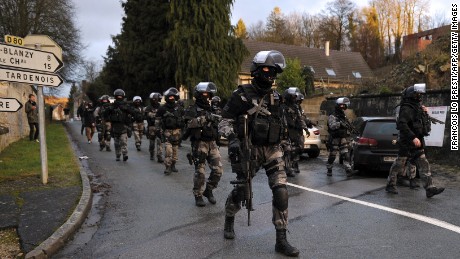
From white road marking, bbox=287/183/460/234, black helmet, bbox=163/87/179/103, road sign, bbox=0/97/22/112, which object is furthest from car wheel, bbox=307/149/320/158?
road sign, bbox=0/97/22/112

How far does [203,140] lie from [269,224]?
2.04 metres

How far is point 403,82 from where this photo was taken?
19.0 meters

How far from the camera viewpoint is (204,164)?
6984 mm

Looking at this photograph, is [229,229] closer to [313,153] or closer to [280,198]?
[280,198]

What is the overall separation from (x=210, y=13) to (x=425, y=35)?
17.7 m

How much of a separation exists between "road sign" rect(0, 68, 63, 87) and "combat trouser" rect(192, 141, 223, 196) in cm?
316

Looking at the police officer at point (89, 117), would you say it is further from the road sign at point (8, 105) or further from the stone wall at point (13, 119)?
the road sign at point (8, 105)

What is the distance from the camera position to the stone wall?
13.5 meters

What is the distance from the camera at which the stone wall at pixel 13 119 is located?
44.4ft

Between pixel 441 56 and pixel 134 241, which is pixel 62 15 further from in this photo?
pixel 134 241

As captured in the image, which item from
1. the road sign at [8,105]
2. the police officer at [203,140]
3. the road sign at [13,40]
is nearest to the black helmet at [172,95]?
the police officer at [203,140]

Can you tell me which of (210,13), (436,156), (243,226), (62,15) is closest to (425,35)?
(210,13)

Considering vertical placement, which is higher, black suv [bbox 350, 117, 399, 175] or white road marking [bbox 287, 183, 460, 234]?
black suv [bbox 350, 117, 399, 175]

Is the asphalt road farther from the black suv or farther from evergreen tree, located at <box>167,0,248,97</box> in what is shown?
evergreen tree, located at <box>167,0,248,97</box>
